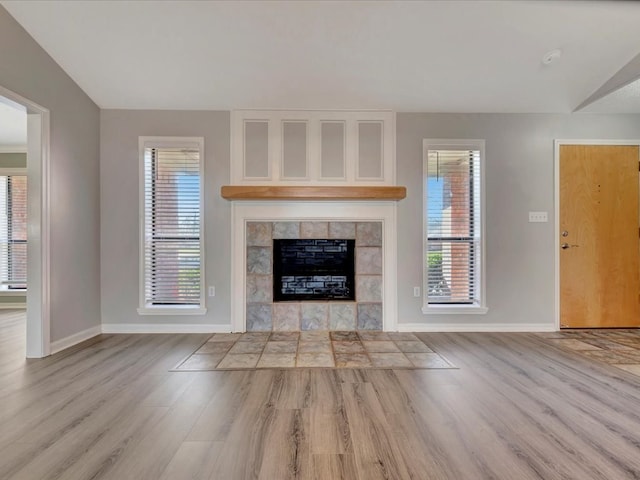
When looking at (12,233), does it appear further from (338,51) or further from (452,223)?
(452,223)

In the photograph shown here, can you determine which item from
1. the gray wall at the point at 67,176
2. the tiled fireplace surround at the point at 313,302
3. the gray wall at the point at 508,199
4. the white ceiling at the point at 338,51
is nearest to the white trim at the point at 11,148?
the gray wall at the point at 67,176

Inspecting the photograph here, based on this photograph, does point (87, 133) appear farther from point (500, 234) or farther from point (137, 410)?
point (500, 234)

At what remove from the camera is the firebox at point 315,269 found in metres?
3.87

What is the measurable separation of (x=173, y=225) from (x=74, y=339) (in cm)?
148

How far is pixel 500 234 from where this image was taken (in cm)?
373

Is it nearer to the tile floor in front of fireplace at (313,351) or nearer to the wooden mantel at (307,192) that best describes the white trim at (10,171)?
the wooden mantel at (307,192)

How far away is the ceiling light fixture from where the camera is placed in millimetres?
2896

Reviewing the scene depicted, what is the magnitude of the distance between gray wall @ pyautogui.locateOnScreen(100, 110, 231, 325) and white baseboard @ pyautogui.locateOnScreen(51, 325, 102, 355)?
A: 14cm

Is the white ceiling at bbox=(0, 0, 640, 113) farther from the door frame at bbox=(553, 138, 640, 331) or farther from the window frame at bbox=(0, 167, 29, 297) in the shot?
the window frame at bbox=(0, 167, 29, 297)

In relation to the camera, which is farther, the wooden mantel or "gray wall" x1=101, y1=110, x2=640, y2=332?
"gray wall" x1=101, y1=110, x2=640, y2=332

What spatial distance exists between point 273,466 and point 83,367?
2076 mm

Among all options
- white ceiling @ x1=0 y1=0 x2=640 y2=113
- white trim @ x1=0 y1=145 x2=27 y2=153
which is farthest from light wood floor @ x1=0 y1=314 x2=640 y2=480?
white trim @ x1=0 y1=145 x2=27 y2=153

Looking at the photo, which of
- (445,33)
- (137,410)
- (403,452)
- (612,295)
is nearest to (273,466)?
(403,452)

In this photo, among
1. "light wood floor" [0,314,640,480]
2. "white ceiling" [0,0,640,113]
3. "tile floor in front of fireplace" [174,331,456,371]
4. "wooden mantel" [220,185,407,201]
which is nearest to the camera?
"light wood floor" [0,314,640,480]
